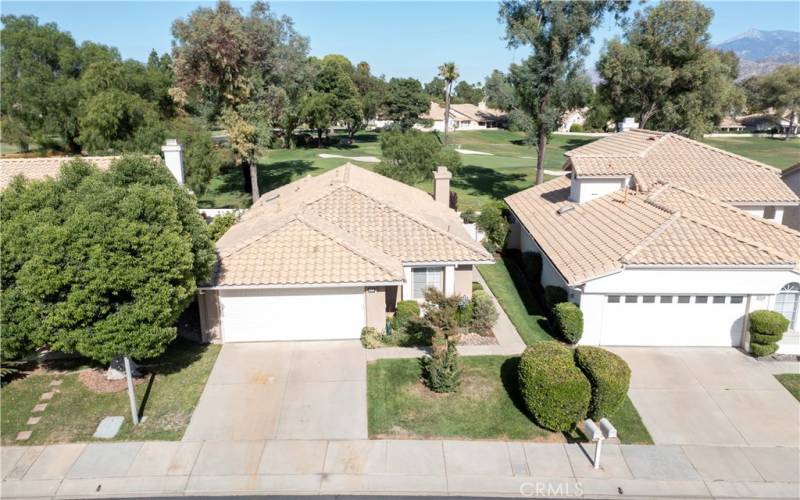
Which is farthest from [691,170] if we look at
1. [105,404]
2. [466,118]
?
[466,118]

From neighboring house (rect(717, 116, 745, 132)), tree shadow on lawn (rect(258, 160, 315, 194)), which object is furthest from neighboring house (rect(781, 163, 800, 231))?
neighboring house (rect(717, 116, 745, 132))

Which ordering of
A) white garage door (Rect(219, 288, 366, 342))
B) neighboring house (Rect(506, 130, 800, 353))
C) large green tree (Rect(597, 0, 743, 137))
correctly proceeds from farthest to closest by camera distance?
1. large green tree (Rect(597, 0, 743, 137))
2. white garage door (Rect(219, 288, 366, 342))
3. neighboring house (Rect(506, 130, 800, 353))

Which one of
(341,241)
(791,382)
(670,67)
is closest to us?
(791,382)

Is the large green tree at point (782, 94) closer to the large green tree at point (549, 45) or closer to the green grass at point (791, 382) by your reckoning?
the large green tree at point (549, 45)

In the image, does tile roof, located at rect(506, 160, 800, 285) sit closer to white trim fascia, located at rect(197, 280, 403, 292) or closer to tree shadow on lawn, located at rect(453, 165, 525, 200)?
white trim fascia, located at rect(197, 280, 403, 292)

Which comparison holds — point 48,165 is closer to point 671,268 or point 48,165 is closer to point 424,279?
point 424,279

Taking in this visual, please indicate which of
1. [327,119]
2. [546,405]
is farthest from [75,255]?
[327,119]
